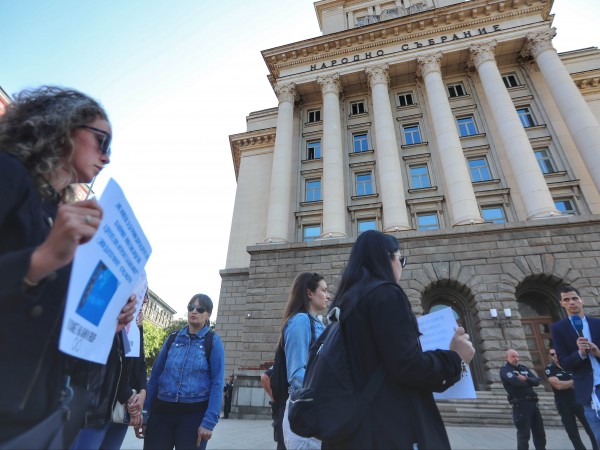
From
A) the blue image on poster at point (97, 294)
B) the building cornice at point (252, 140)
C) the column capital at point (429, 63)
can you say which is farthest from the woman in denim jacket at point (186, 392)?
the building cornice at point (252, 140)

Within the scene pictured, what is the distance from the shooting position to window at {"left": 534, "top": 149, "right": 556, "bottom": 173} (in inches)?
669

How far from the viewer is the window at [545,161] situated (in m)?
17.0

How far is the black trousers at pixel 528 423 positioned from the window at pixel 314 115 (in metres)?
20.1

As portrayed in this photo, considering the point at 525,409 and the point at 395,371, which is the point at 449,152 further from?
the point at 395,371

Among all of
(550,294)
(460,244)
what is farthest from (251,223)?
(550,294)

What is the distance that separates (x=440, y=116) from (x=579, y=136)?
632cm

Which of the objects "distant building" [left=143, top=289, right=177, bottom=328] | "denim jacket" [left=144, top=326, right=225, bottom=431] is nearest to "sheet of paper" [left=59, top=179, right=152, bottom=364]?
"denim jacket" [left=144, top=326, right=225, bottom=431]

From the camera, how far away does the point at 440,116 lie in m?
17.7

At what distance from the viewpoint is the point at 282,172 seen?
62.3 ft

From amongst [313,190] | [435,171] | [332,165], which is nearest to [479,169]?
[435,171]

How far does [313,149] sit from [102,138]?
20.6 metres

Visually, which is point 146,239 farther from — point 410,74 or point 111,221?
point 410,74

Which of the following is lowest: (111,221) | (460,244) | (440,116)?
(111,221)

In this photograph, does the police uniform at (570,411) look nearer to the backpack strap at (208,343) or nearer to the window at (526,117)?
the backpack strap at (208,343)
